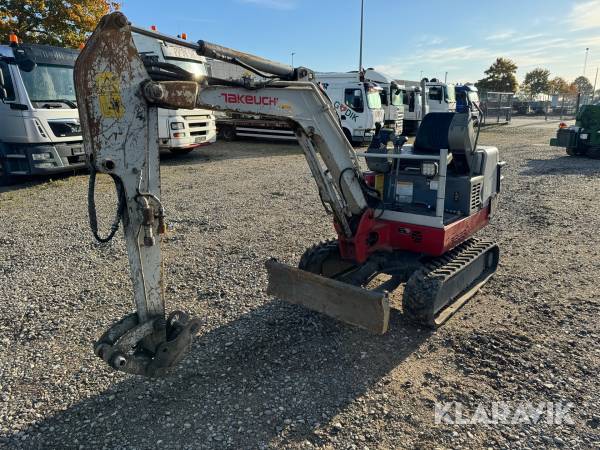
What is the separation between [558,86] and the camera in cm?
7331

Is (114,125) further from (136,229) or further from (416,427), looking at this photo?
(416,427)

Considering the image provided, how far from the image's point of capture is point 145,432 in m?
3.08

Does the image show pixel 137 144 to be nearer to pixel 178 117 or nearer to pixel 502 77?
pixel 178 117

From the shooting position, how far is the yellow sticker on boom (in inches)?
108

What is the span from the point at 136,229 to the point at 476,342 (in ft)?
10.4

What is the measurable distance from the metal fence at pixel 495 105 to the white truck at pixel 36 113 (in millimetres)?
30884

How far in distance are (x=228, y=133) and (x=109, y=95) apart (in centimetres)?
1813

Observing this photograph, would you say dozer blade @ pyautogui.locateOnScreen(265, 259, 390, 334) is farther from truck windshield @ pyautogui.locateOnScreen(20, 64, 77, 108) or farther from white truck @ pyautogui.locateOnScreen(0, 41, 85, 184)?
truck windshield @ pyautogui.locateOnScreen(20, 64, 77, 108)

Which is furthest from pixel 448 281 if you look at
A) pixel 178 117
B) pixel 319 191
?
pixel 178 117

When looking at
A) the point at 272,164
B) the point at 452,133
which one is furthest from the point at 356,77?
the point at 452,133

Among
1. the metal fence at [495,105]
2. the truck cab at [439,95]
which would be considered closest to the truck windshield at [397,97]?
the truck cab at [439,95]

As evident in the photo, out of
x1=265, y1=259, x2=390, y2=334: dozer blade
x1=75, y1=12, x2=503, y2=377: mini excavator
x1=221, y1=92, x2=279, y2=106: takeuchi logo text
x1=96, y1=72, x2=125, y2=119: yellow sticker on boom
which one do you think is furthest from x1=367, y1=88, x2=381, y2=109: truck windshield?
x1=96, y1=72, x2=125, y2=119: yellow sticker on boom

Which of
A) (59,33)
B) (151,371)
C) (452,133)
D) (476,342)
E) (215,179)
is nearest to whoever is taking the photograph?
(151,371)

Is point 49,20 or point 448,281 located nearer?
point 448,281
